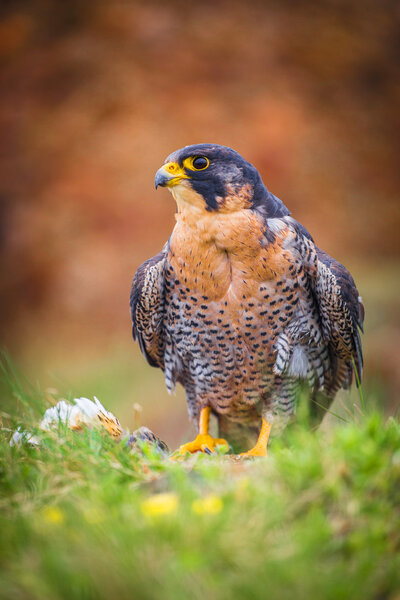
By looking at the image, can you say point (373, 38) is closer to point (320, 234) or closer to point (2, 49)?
point (320, 234)

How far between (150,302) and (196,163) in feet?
3.26

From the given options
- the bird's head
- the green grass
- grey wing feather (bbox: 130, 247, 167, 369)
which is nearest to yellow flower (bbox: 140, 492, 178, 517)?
the green grass

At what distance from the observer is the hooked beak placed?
3.17 meters

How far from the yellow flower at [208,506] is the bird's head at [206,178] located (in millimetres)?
1898

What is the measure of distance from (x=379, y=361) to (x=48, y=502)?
6.53 metres

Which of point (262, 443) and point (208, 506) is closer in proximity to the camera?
point (208, 506)

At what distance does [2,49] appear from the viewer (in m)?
10.4

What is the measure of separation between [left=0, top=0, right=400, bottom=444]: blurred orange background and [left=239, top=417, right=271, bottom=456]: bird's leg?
6.89m

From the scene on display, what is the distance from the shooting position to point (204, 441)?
367cm

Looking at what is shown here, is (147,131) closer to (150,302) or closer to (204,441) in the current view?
(150,302)

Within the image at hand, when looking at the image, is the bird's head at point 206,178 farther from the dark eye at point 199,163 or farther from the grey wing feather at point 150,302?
the grey wing feather at point 150,302

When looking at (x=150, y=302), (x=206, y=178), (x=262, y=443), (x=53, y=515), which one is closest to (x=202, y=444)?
(x=262, y=443)

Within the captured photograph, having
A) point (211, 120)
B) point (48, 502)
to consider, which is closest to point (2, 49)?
point (211, 120)

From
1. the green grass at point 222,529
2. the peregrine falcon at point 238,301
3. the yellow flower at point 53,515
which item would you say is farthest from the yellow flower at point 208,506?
the peregrine falcon at point 238,301
